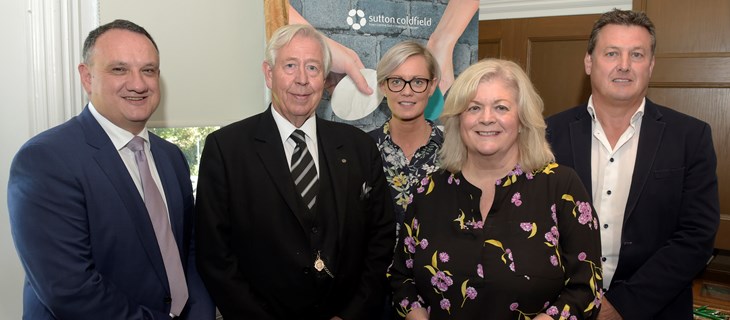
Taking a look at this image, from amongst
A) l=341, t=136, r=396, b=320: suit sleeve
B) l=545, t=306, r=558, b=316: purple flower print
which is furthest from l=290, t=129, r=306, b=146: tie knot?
l=545, t=306, r=558, b=316: purple flower print

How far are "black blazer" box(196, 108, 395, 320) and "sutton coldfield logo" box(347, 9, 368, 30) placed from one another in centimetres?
110

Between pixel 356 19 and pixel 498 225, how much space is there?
5.19ft

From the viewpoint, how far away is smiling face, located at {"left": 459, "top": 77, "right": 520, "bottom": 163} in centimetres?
183

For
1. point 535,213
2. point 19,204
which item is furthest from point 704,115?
point 19,204

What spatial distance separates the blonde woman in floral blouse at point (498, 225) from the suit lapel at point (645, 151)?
0.44 metres

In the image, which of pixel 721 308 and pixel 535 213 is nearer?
pixel 535 213

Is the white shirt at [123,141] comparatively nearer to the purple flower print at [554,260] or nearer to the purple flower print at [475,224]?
the purple flower print at [475,224]

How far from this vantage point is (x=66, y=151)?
5.51 feet

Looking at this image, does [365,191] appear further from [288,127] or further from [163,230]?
[163,230]

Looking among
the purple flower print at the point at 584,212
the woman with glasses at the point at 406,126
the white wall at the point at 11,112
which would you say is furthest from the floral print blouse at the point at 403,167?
the white wall at the point at 11,112

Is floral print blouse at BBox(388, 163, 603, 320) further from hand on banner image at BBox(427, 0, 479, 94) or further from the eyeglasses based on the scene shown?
hand on banner image at BBox(427, 0, 479, 94)

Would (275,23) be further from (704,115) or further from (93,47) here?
(704,115)

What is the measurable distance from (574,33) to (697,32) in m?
0.93

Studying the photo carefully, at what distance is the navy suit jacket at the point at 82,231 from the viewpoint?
5.27 feet
